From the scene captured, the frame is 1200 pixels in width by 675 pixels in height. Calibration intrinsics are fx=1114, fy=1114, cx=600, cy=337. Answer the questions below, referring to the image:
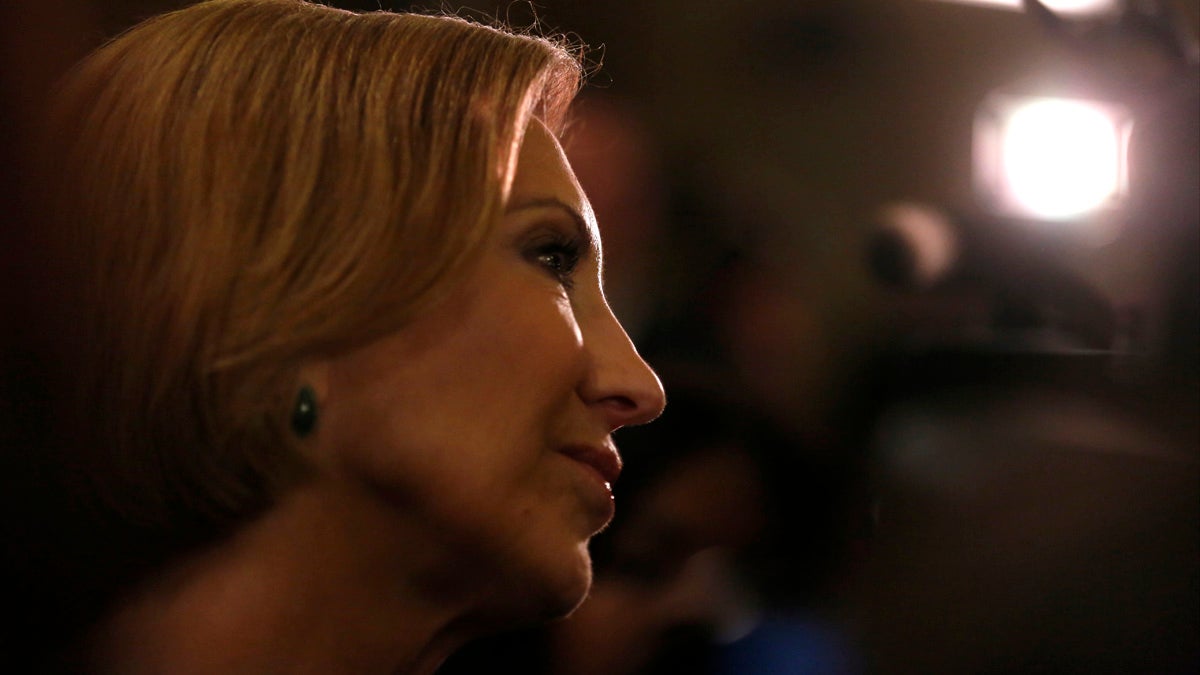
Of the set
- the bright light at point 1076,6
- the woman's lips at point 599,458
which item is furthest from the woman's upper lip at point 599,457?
the bright light at point 1076,6

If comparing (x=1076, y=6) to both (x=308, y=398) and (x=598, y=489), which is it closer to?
(x=598, y=489)

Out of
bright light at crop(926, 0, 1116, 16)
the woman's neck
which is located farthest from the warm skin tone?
bright light at crop(926, 0, 1116, 16)

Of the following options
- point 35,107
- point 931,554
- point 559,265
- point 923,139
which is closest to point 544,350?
point 559,265

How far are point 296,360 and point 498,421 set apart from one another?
5.1 inches

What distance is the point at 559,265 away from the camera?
31.0 inches

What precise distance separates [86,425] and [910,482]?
931 millimetres

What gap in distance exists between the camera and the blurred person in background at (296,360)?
2.25ft

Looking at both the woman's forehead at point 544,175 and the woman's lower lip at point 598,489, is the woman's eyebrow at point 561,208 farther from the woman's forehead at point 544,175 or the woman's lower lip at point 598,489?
the woman's lower lip at point 598,489

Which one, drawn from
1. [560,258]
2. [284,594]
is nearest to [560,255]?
[560,258]

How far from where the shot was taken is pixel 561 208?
772 millimetres

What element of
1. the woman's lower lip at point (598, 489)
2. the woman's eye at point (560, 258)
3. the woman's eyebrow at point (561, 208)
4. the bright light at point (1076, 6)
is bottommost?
the woman's lower lip at point (598, 489)

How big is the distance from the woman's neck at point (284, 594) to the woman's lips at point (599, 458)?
0.11m

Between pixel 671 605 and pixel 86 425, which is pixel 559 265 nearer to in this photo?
pixel 86 425

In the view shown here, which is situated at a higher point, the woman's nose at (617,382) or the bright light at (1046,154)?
the bright light at (1046,154)
